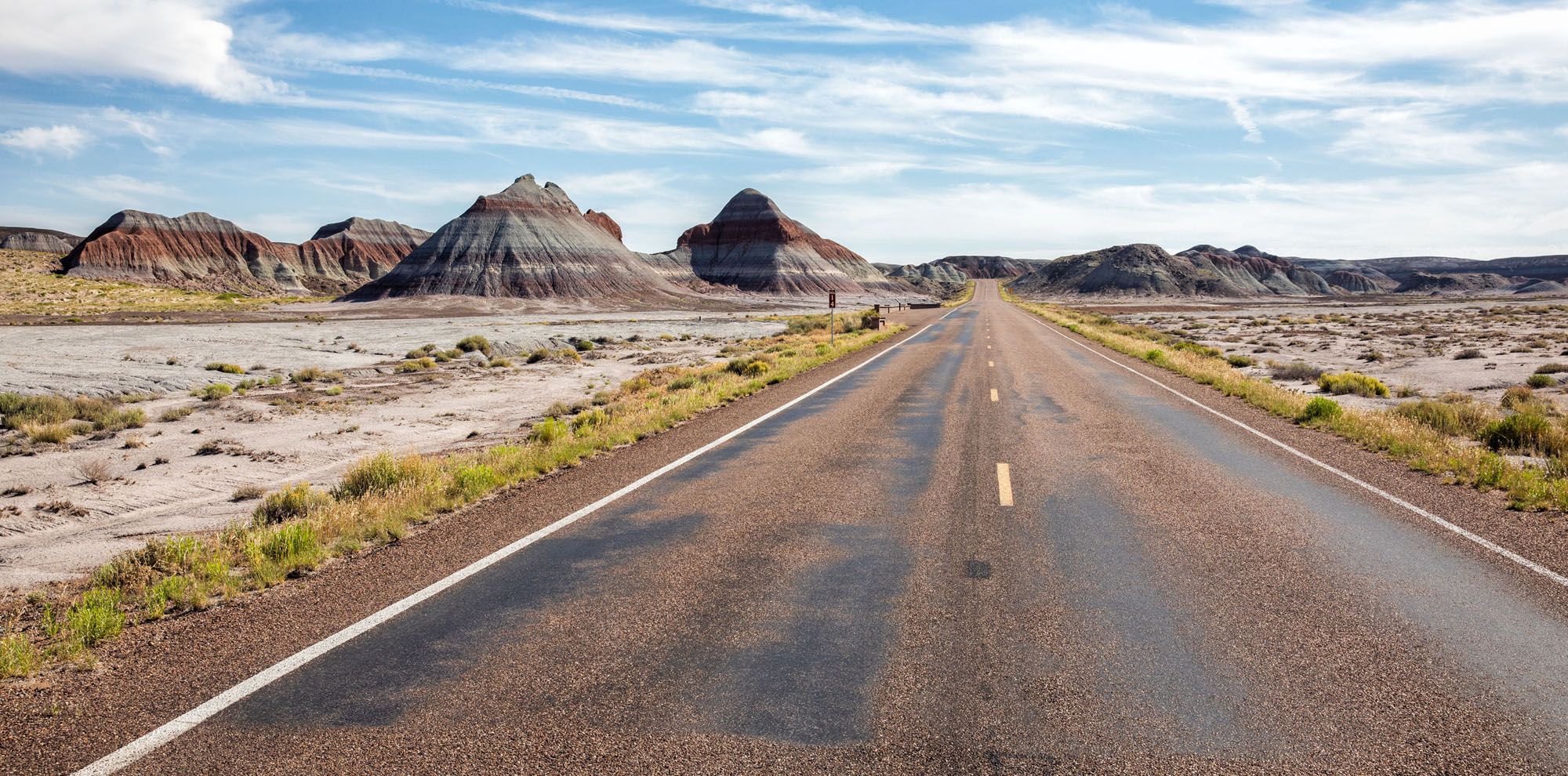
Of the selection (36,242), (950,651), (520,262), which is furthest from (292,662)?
(36,242)

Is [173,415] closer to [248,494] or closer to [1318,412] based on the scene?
[248,494]

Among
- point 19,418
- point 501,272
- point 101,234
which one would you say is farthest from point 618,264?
point 19,418

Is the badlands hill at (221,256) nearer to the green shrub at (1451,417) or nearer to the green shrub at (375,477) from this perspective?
the green shrub at (375,477)

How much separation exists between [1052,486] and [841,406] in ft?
23.2

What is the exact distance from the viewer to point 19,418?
53.8 feet

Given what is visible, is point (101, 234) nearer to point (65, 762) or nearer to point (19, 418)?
point (19, 418)

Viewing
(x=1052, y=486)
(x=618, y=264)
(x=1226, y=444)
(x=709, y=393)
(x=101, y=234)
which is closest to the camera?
(x=1052, y=486)

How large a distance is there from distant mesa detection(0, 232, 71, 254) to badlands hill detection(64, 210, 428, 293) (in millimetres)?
47484

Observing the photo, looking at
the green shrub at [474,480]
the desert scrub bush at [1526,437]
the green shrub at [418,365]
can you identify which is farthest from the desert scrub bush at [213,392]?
the desert scrub bush at [1526,437]

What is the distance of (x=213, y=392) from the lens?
21500 millimetres

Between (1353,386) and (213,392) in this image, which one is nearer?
(1353,386)

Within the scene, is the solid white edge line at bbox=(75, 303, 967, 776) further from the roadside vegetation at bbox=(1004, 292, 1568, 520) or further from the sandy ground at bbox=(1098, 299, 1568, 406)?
the sandy ground at bbox=(1098, 299, 1568, 406)

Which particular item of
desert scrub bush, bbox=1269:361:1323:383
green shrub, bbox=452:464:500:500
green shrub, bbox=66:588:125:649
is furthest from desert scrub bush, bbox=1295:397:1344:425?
green shrub, bbox=66:588:125:649

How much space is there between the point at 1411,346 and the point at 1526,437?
96.7ft
